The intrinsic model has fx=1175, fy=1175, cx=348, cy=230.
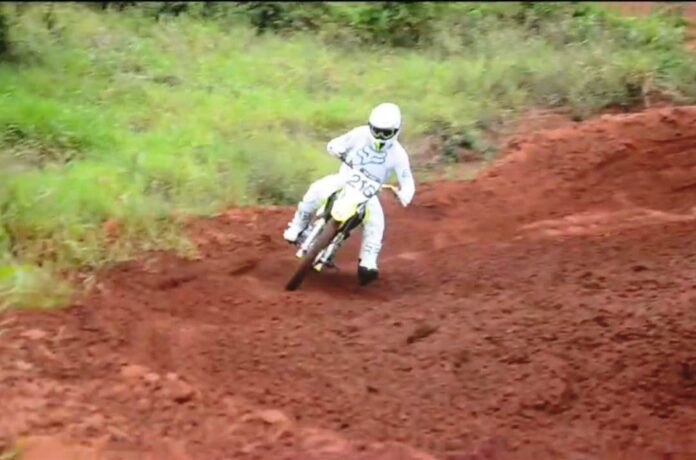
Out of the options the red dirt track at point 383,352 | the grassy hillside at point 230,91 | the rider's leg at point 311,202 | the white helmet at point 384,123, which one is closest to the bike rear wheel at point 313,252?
the red dirt track at point 383,352

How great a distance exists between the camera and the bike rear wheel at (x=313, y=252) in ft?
25.6

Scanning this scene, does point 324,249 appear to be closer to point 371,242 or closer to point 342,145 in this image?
point 371,242

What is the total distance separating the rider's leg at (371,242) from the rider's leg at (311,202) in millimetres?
302

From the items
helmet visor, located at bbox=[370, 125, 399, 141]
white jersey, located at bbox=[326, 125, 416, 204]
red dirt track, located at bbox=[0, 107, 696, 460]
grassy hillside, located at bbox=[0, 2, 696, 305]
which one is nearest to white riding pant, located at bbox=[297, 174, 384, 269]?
white jersey, located at bbox=[326, 125, 416, 204]

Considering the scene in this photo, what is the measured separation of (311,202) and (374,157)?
0.56 m

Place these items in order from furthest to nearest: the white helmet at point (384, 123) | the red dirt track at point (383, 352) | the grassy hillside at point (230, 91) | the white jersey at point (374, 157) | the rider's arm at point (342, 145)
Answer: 1. the grassy hillside at point (230, 91)
2. the rider's arm at point (342, 145)
3. the white jersey at point (374, 157)
4. the white helmet at point (384, 123)
5. the red dirt track at point (383, 352)

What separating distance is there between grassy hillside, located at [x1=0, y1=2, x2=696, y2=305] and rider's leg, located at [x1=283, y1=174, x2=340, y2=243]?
2.75 feet

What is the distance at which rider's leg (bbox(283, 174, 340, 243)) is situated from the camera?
26.7 feet

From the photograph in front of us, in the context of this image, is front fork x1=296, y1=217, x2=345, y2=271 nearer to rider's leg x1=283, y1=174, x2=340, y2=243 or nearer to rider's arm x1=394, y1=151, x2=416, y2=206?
rider's leg x1=283, y1=174, x2=340, y2=243

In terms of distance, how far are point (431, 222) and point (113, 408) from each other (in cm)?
457

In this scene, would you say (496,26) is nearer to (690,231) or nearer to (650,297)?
(690,231)

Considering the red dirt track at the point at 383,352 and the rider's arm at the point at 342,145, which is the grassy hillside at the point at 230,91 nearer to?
the red dirt track at the point at 383,352

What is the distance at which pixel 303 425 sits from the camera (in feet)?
19.3

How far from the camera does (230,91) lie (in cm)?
1259
